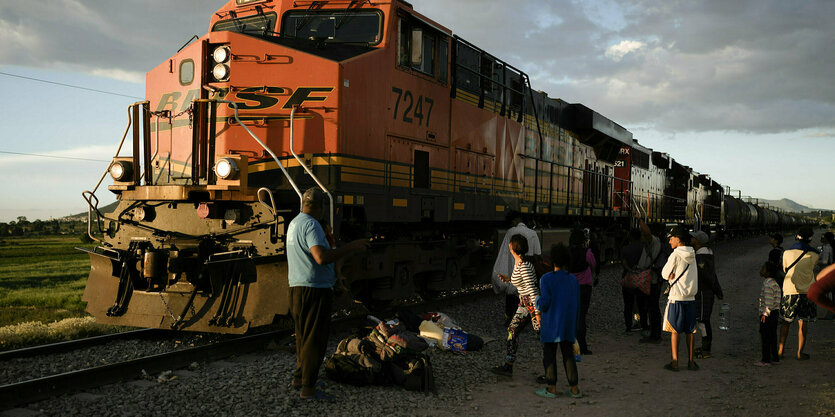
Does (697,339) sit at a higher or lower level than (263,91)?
lower

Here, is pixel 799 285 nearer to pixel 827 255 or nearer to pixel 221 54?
pixel 827 255

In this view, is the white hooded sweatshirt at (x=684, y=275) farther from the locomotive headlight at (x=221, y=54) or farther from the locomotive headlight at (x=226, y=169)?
the locomotive headlight at (x=221, y=54)

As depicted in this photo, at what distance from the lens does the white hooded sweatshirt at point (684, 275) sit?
6.20 metres

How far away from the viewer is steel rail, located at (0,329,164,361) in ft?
19.0

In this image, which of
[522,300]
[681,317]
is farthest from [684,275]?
[522,300]

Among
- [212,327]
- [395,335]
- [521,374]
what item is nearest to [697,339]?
[521,374]

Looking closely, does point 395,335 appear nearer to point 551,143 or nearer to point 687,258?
point 687,258

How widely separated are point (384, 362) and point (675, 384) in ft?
9.10

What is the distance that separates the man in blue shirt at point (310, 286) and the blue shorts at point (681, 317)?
11.6ft

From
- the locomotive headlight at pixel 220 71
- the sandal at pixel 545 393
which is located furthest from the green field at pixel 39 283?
the sandal at pixel 545 393

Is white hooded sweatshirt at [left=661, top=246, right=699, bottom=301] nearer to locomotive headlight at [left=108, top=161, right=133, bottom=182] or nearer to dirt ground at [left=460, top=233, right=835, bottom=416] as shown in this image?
dirt ground at [left=460, top=233, right=835, bottom=416]

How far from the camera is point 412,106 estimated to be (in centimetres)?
789

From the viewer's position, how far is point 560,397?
518cm

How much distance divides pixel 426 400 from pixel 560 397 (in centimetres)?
118
